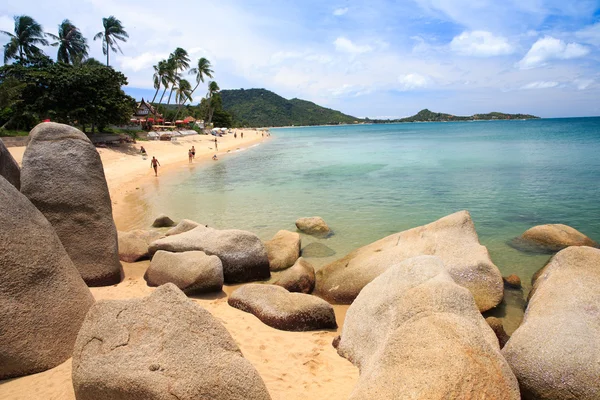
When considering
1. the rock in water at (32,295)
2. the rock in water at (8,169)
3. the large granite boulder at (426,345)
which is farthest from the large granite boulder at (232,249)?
the large granite boulder at (426,345)

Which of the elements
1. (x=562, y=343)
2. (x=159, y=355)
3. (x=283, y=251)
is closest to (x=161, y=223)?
(x=283, y=251)

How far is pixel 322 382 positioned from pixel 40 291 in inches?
144

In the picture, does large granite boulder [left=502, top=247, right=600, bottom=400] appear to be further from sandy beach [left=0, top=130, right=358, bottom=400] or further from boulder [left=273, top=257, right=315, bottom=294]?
boulder [left=273, top=257, right=315, bottom=294]

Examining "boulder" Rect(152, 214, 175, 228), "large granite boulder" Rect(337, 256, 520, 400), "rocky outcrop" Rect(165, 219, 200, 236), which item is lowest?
"boulder" Rect(152, 214, 175, 228)

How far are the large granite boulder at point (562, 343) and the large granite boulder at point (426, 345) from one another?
0.77 meters

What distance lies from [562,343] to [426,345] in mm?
2168

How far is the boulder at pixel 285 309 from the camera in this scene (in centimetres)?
665

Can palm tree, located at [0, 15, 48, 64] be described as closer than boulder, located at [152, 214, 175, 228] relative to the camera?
No

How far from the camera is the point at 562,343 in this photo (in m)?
4.87

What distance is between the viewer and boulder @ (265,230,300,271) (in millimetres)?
10244

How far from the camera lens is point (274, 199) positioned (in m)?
20.7

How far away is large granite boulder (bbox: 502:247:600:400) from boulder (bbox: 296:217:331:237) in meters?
8.02

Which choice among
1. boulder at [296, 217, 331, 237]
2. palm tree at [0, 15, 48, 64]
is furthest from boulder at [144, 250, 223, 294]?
palm tree at [0, 15, 48, 64]

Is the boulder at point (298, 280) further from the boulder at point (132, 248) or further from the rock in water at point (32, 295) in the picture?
the rock in water at point (32, 295)
